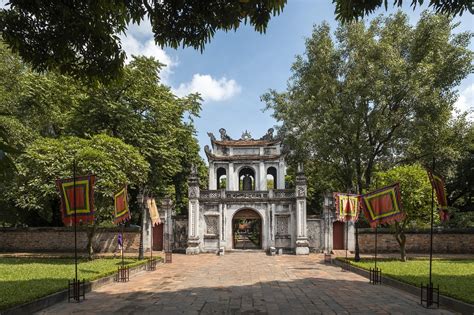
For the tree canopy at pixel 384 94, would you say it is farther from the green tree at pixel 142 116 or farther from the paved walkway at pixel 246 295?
the paved walkway at pixel 246 295

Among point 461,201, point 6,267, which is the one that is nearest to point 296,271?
point 6,267

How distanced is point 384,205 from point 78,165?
14244 mm

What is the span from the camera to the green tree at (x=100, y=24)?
22.6 feet

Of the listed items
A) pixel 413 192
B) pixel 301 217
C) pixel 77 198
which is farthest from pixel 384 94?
pixel 77 198

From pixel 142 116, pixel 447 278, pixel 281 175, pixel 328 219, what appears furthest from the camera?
pixel 281 175

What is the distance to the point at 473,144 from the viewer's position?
28.5 metres

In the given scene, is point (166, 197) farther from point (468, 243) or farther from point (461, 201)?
point (461, 201)

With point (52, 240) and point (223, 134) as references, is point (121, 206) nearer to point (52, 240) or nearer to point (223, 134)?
point (52, 240)

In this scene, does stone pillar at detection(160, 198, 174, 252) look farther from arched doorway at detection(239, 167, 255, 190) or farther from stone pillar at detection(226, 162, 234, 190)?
arched doorway at detection(239, 167, 255, 190)

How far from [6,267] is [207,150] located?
58.1ft

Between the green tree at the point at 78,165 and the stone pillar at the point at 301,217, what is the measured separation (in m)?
12.4

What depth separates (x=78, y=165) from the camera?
19.0 m

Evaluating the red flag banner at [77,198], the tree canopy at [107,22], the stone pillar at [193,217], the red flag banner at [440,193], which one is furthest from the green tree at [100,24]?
the stone pillar at [193,217]

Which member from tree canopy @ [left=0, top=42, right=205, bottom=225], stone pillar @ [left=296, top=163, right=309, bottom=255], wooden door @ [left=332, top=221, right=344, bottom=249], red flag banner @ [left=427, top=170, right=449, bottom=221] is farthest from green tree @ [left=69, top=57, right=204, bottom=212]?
red flag banner @ [left=427, top=170, right=449, bottom=221]
